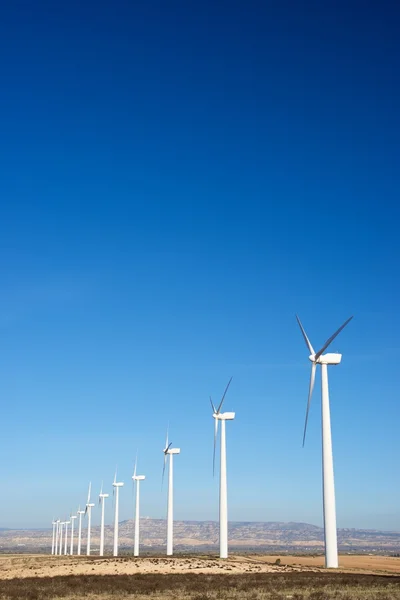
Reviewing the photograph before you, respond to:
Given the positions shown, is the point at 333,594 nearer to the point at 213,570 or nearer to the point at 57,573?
the point at 213,570

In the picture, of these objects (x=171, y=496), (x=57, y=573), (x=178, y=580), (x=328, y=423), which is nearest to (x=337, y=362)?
(x=328, y=423)

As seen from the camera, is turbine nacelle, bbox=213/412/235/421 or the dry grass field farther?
turbine nacelle, bbox=213/412/235/421

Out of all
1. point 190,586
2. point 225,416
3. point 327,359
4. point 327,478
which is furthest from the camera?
point 225,416

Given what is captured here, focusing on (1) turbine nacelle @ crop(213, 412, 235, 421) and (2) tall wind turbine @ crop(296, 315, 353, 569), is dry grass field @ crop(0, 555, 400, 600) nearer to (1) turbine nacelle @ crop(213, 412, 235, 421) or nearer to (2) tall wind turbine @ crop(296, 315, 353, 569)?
(2) tall wind turbine @ crop(296, 315, 353, 569)

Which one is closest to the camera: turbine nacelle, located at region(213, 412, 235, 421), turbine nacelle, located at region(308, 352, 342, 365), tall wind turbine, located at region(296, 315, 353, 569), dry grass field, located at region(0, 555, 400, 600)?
dry grass field, located at region(0, 555, 400, 600)

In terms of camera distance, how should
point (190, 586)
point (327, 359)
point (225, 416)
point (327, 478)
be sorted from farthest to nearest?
point (225, 416)
point (327, 359)
point (327, 478)
point (190, 586)

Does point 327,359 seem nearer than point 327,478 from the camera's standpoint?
No

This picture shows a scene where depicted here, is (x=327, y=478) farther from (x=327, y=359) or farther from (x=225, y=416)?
(x=225, y=416)

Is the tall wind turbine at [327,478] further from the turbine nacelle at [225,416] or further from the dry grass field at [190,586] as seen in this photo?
the turbine nacelle at [225,416]

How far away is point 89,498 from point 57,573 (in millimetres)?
127949

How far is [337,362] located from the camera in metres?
71.8

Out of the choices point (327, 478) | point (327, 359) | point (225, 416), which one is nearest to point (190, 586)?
point (327, 478)

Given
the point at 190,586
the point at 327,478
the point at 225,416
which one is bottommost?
the point at 190,586

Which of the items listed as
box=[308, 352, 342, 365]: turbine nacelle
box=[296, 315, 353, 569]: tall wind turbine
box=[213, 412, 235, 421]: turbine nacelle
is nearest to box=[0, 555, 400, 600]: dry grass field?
box=[296, 315, 353, 569]: tall wind turbine
